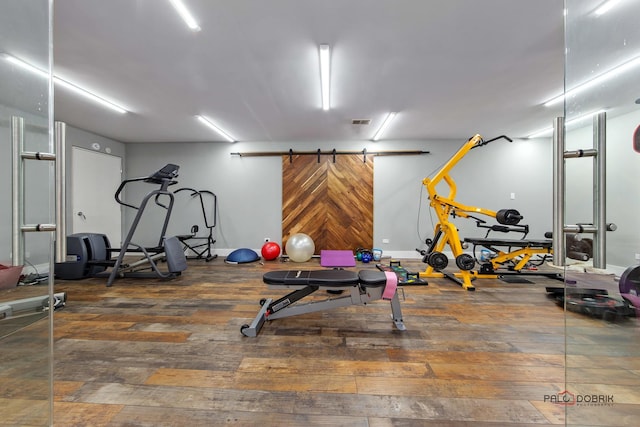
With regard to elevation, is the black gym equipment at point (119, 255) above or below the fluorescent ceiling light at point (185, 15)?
below

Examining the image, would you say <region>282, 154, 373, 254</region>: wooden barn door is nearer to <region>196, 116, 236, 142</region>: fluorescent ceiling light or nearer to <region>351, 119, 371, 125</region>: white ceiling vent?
<region>351, 119, 371, 125</region>: white ceiling vent

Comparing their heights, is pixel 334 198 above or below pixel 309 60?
below

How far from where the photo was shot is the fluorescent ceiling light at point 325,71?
2.32 m

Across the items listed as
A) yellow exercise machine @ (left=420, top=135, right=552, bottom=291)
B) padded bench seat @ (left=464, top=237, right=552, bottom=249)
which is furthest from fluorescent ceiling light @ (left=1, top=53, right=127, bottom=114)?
padded bench seat @ (left=464, top=237, right=552, bottom=249)

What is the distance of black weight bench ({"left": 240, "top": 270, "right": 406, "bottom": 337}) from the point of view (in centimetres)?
204

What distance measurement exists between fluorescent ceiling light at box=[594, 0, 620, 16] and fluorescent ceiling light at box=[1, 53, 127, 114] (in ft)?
7.96

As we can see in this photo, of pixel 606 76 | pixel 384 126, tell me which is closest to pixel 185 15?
pixel 606 76

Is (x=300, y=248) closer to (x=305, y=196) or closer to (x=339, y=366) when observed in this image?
(x=305, y=196)

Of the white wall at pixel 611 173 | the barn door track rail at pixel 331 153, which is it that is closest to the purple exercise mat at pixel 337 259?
the barn door track rail at pixel 331 153

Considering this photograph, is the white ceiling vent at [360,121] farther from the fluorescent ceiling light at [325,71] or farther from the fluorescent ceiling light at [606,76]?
the fluorescent ceiling light at [606,76]

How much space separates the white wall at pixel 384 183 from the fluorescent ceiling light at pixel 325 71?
2.16 meters

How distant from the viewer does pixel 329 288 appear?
6.91 feet

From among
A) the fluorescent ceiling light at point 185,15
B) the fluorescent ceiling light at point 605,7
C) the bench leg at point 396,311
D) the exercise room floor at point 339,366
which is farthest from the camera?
the bench leg at point 396,311

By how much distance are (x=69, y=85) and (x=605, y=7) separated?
4.89 meters
